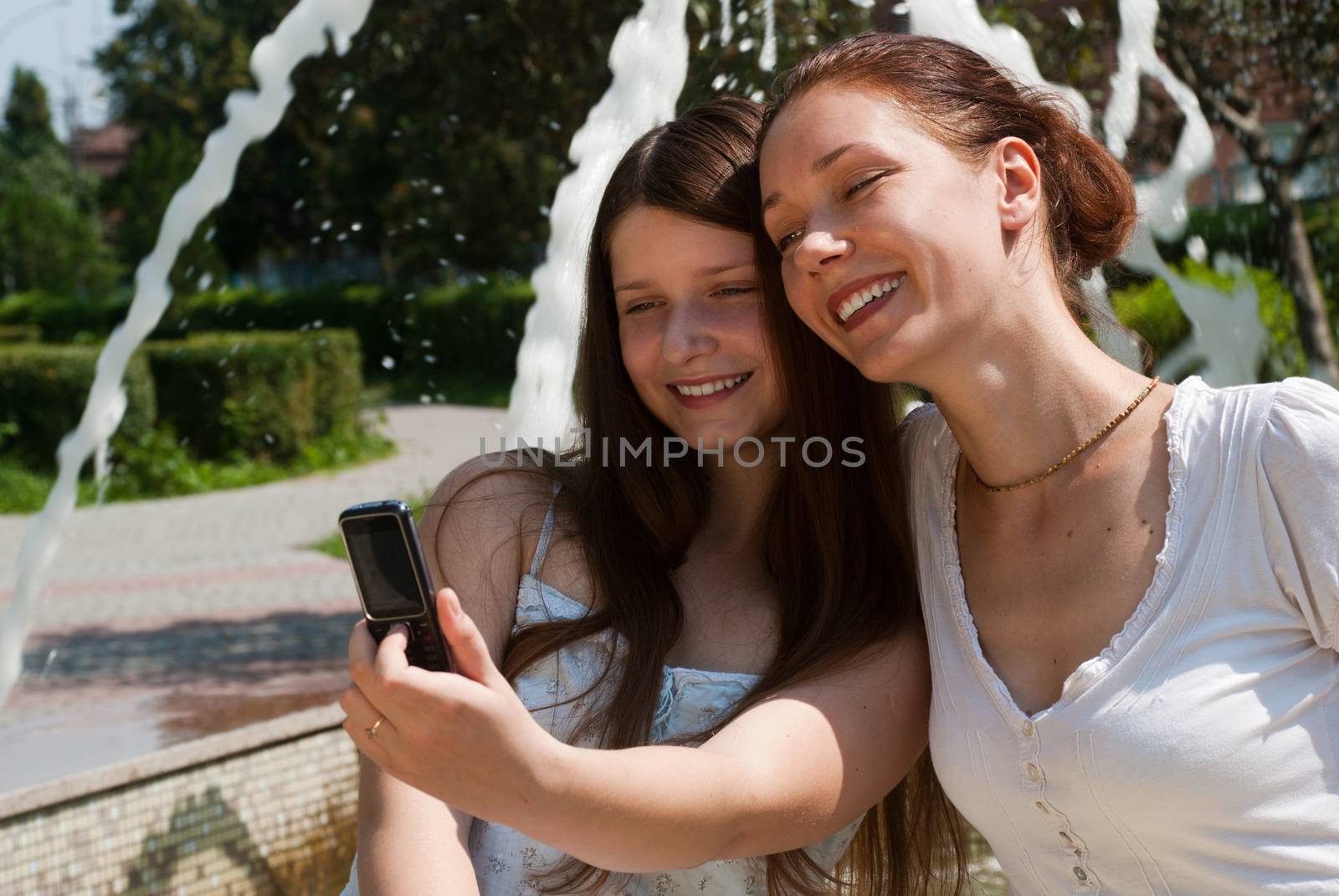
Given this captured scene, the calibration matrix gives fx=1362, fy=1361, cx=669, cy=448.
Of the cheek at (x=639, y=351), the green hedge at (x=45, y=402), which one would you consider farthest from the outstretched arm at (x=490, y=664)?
the green hedge at (x=45, y=402)

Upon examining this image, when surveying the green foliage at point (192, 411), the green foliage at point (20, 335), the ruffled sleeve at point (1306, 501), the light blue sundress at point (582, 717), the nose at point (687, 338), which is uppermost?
the nose at point (687, 338)

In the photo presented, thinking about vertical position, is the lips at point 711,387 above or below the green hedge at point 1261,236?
above

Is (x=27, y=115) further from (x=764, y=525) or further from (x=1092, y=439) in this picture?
(x=1092, y=439)

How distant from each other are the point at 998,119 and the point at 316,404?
45.0ft

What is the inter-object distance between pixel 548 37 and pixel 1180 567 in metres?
4.86

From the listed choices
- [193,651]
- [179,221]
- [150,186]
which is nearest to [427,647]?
[179,221]

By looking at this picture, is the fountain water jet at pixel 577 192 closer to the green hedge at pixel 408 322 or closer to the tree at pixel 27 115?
the green hedge at pixel 408 322

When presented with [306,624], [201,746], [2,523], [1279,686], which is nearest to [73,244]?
[2,523]

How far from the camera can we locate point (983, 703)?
1752 millimetres

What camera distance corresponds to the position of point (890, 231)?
1.70m

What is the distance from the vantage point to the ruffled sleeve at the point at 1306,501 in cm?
155

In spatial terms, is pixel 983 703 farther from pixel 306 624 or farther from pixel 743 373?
pixel 306 624

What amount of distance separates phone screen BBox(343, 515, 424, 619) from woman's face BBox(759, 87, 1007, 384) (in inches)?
28.3

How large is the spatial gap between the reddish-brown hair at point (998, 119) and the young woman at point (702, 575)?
29cm
